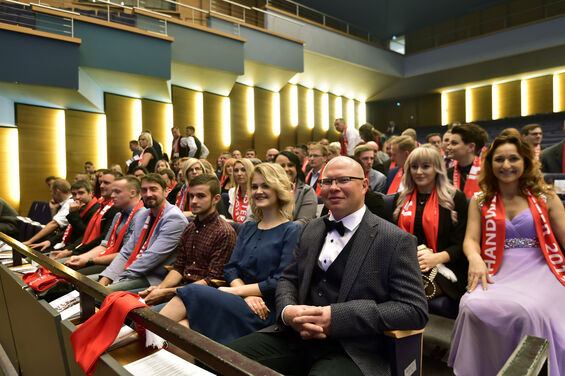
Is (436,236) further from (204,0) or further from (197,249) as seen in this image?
(204,0)

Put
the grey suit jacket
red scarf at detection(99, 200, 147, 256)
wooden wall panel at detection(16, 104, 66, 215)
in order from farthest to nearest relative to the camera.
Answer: wooden wall panel at detection(16, 104, 66, 215), red scarf at detection(99, 200, 147, 256), the grey suit jacket

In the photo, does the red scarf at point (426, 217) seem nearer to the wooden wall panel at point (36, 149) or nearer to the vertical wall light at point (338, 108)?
the wooden wall panel at point (36, 149)

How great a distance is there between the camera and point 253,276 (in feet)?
6.74

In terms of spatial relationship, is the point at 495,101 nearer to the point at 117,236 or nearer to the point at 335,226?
the point at 117,236

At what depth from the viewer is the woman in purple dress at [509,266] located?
1.71 meters

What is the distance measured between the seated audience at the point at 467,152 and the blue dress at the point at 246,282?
1.69 m

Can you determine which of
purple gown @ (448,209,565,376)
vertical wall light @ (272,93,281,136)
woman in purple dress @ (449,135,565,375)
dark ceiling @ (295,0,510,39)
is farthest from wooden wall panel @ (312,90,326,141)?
purple gown @ (448,209,565,376)

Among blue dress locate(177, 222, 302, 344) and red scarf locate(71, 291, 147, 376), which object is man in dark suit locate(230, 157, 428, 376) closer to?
blue dress locate(177, 222, 302, 344)

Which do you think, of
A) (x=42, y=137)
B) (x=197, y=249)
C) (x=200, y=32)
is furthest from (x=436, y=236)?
(x=42, y=137)

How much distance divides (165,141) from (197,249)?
26.2 ft

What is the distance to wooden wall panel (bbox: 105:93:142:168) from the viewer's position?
8977 mm

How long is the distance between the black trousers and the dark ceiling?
1160 cm

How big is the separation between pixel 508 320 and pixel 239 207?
8.34ft

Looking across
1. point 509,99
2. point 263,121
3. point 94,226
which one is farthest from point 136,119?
point 509,99
